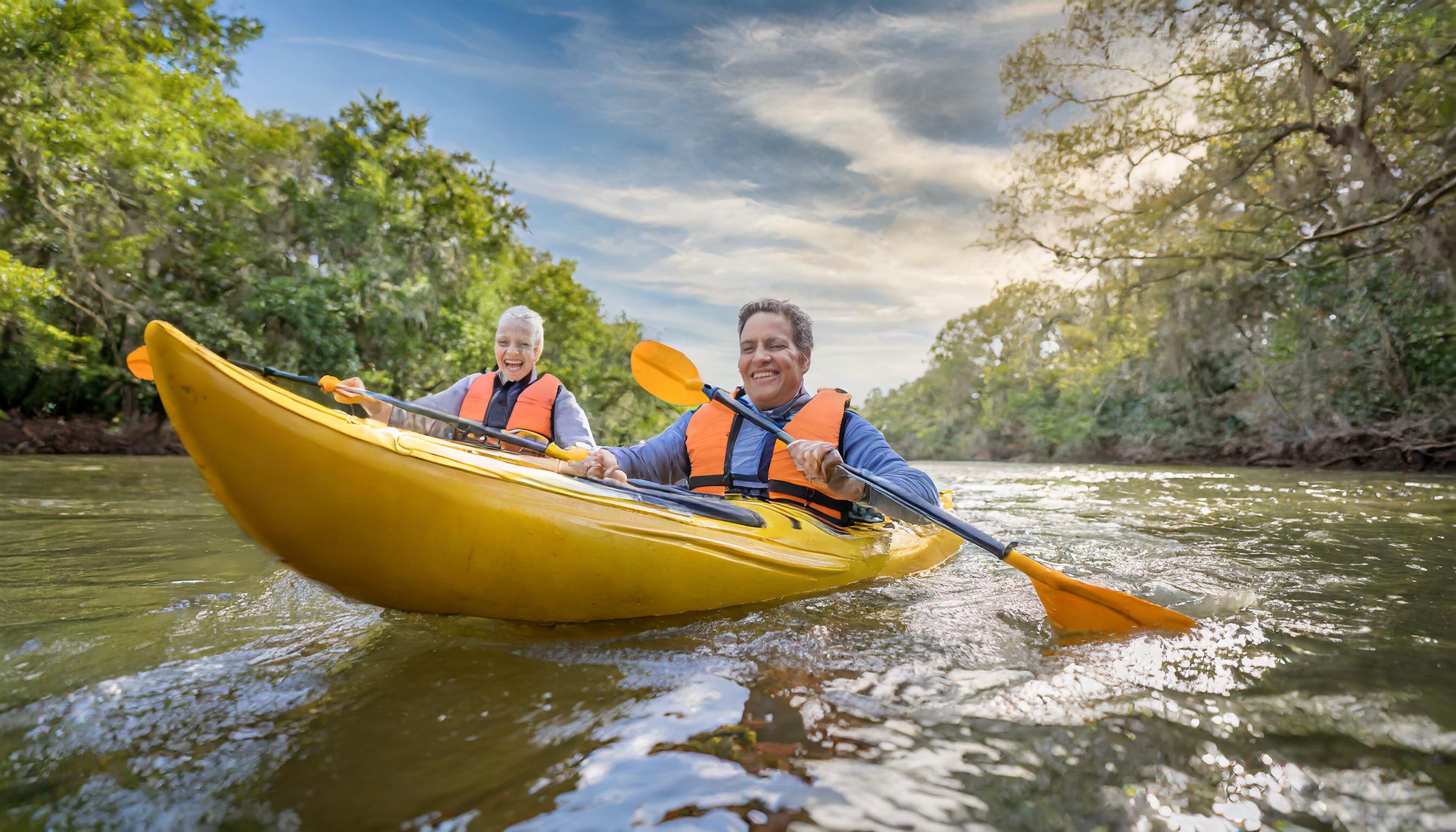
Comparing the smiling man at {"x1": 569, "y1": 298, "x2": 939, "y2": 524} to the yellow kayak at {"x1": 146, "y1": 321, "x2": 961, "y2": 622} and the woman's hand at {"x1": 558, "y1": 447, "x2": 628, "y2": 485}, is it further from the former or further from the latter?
the yellow kayak at {"x1": 146, "y1": 321, "x2": 961, "y2": 622}

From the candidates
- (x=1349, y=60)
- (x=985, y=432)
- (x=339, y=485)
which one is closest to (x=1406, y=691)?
(x=339, y=485)

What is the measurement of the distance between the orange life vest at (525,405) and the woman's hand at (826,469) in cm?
193

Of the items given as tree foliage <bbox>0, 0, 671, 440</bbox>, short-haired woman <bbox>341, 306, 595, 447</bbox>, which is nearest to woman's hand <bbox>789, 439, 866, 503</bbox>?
short-haired woman <bbox>341, 306, 595, 447</bbox>

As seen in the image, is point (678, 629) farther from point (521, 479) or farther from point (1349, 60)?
point (1349, 60)

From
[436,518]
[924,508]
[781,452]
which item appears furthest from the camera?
[781,452]

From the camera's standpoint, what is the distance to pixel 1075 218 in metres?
11.7

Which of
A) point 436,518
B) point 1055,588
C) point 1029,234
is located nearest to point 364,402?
point 436,518

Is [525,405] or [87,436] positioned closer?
[525,405]

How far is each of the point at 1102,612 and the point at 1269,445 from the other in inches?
565

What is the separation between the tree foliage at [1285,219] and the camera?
27.3ft

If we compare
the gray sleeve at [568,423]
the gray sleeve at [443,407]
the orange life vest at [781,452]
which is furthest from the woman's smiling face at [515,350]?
the orange life vest at [781,452]

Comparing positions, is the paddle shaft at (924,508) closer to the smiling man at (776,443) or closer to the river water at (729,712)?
the smiling man at (776,443)

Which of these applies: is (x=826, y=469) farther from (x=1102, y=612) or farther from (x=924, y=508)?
(x=1102, y=612)

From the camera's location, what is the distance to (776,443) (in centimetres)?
300
